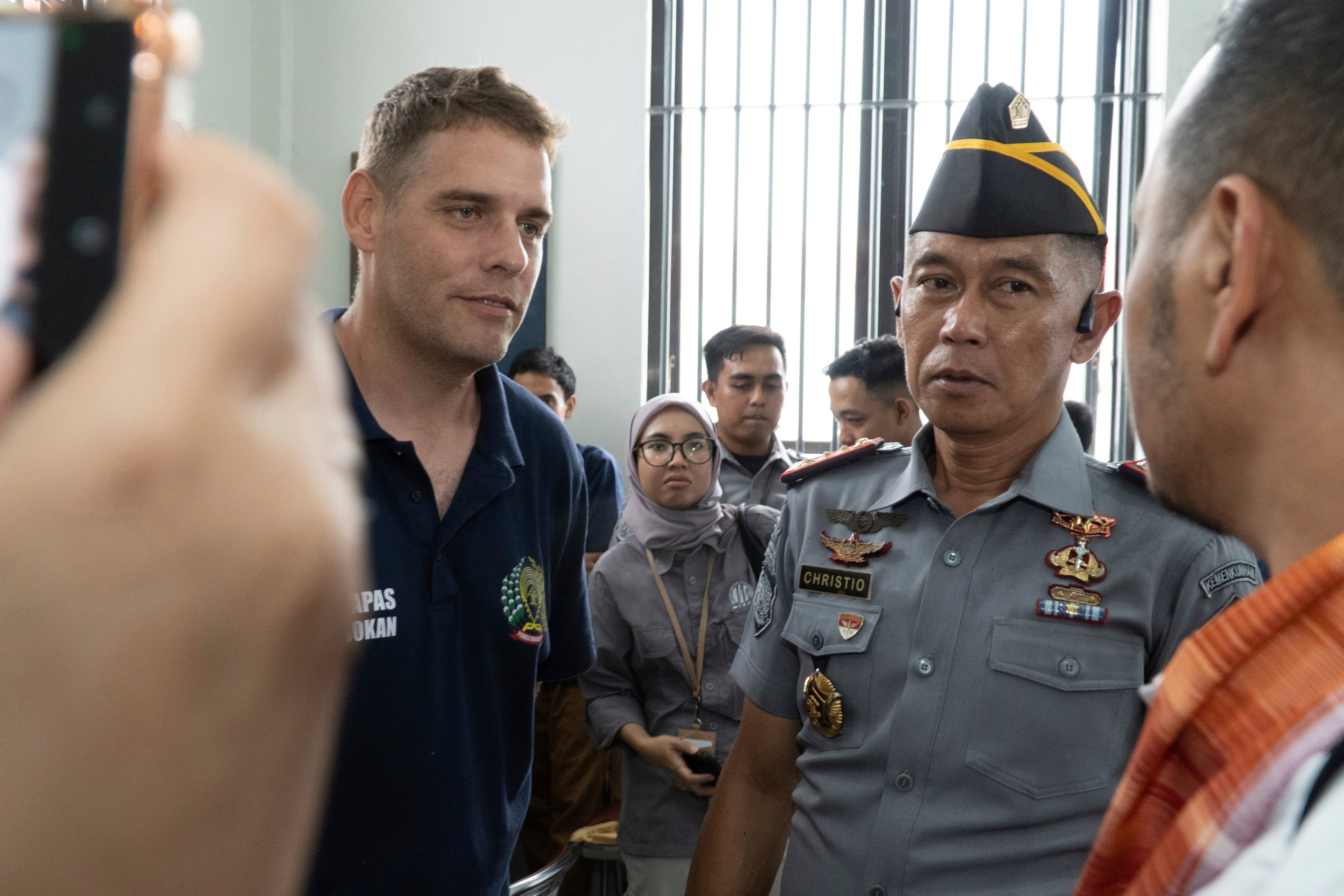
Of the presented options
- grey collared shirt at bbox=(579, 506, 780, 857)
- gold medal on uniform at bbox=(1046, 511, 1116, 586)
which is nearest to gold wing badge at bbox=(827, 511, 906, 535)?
gold medal on uniform at bbox=(1046, 511, 1116, 586)

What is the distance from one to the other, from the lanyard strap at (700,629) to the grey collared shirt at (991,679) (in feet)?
3.35

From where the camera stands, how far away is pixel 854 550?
4.58 ft

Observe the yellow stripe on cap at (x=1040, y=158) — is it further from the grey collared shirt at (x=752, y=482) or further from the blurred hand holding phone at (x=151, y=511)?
the grey collared shirt at (x=752, y=482)

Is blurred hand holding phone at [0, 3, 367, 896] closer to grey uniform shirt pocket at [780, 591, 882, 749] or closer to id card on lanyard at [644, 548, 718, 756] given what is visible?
grey uniform shirt pocket at [780, 591, 882, 749]

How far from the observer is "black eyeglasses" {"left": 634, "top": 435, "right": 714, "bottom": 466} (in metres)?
2.76

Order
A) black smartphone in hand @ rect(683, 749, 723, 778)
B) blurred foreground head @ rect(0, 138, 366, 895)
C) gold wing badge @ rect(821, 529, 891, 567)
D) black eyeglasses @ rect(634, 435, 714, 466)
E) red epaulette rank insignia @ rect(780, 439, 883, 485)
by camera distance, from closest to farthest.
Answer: blurred foreground head @ rect(0, 138, 366, 895)
gold wing badge @ rect(821, 529, 891, 567)
red epaulette rank insignia @ rect(780, 439, 883, 485)
black smartphone in hand @ rect(683, 749, 723, 778)
black eyeglasses @ rect(634, 435, 714, 466)

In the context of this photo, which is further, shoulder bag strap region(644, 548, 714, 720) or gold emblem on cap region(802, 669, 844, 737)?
shoulder bag strap region(644, 548, 714, 720)

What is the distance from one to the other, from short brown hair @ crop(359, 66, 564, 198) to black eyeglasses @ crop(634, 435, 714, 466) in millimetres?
1370

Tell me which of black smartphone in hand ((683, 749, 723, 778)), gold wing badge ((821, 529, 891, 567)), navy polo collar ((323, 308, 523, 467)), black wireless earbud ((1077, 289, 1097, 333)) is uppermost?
black wireless earbud ((1077, 289, 1097, 333))

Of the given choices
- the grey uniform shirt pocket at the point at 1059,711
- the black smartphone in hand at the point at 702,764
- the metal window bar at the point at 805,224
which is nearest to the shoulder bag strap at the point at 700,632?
the black smartphone in hand at the point at 702,764

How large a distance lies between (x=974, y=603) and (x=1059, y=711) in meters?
0.17

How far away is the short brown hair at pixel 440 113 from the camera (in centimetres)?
141

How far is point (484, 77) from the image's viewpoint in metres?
1.44

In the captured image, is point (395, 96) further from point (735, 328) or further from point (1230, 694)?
point (735, 328)
